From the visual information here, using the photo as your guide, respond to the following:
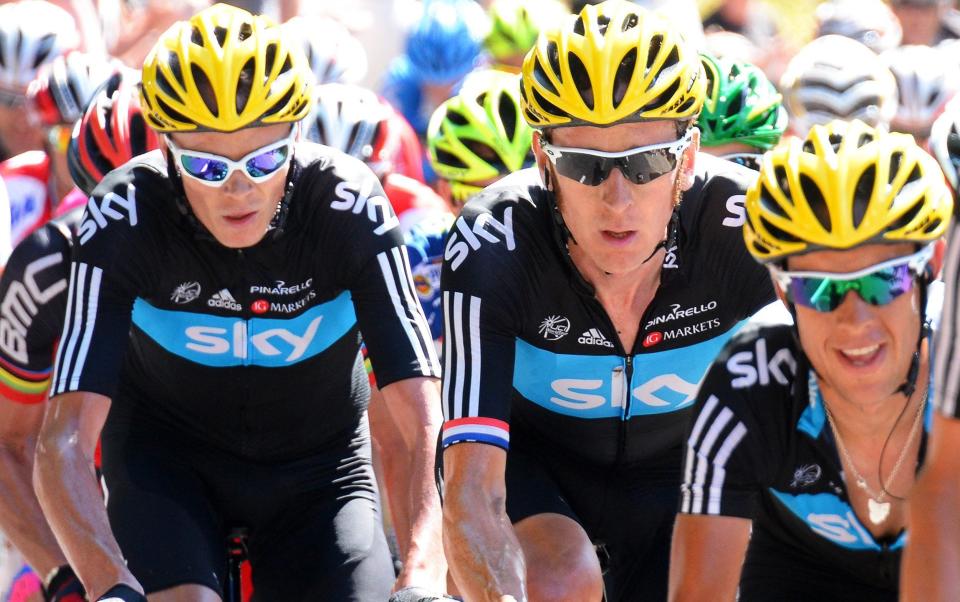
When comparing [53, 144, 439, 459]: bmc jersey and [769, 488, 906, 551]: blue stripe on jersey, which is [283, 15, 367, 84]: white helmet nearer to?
[53, 144, 439, 459]: bmc jersey

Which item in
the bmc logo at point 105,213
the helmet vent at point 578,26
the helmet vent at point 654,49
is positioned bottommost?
the bmc logo at point 105,213

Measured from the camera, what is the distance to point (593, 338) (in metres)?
4.84

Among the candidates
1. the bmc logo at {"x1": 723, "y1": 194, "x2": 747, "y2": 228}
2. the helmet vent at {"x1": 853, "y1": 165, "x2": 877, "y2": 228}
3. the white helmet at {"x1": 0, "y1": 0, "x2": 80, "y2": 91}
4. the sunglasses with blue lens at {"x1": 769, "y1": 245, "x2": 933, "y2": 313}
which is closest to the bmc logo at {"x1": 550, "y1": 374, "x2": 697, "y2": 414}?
the bmc logo at {"x1": 723, "y1": 194, "x2": 747, "y2": 228}

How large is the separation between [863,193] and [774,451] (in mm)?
701

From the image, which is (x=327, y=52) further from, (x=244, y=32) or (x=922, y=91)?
(x=244, y=32)

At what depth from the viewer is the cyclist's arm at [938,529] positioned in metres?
3.55

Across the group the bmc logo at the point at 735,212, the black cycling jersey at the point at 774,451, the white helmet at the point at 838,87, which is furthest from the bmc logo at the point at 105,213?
the white helmet at the point at 838,87

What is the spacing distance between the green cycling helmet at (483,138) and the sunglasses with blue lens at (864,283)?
9.99ft

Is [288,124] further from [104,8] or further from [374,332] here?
[104,8]

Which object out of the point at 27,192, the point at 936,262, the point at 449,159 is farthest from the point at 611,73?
the point at 27,192

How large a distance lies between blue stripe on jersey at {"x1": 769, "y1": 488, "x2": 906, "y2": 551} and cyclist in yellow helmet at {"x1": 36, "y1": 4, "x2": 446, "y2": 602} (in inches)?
41.1

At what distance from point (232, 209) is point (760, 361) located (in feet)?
5.90

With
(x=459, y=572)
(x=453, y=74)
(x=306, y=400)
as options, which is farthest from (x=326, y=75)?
(x=459, y=572)

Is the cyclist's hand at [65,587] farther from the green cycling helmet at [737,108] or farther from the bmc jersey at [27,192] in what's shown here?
the green cycling helmet at [737,108]
